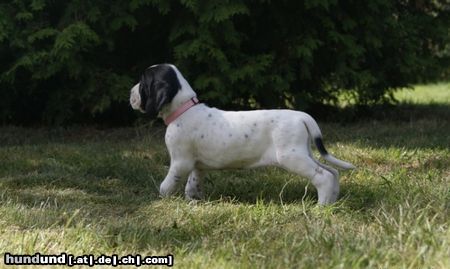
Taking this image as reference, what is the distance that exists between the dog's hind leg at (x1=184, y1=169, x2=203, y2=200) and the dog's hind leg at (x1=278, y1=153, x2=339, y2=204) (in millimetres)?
736

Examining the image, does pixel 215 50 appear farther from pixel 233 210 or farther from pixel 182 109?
pixel 233 210

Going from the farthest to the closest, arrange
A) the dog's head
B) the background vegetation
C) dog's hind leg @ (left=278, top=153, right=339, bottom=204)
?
the background vegetation
the dog's head
dog's hind leg @ (left=278, top=153, right=339, bottom=204)

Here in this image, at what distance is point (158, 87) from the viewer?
5.11 m

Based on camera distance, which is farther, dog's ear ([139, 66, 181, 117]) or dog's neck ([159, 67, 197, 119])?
dog's neck ([159, 67, 197, 119])

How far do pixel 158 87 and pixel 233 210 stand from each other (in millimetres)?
1140

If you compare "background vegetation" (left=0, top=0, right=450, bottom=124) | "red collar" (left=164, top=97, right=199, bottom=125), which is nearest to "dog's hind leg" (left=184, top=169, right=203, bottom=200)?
"red collar" (left=164, top=97, right=199, bottom=125)

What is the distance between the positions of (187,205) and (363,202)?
4.10 feet

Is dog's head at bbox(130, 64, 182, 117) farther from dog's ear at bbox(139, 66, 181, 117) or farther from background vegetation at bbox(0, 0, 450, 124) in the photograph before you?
background vegetation at bbox(0, 0, 450, 124)

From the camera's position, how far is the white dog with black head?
4867 mm

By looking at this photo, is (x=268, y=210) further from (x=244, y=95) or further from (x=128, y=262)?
(x=244, y=95)

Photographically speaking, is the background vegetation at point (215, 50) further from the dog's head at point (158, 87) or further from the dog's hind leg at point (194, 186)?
the dog's hind leg at point (194, 186)

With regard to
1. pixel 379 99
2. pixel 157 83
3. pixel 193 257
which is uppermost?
pixel 157 83

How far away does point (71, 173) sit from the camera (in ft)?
19.6

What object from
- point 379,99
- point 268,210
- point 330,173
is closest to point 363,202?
point 330,173
